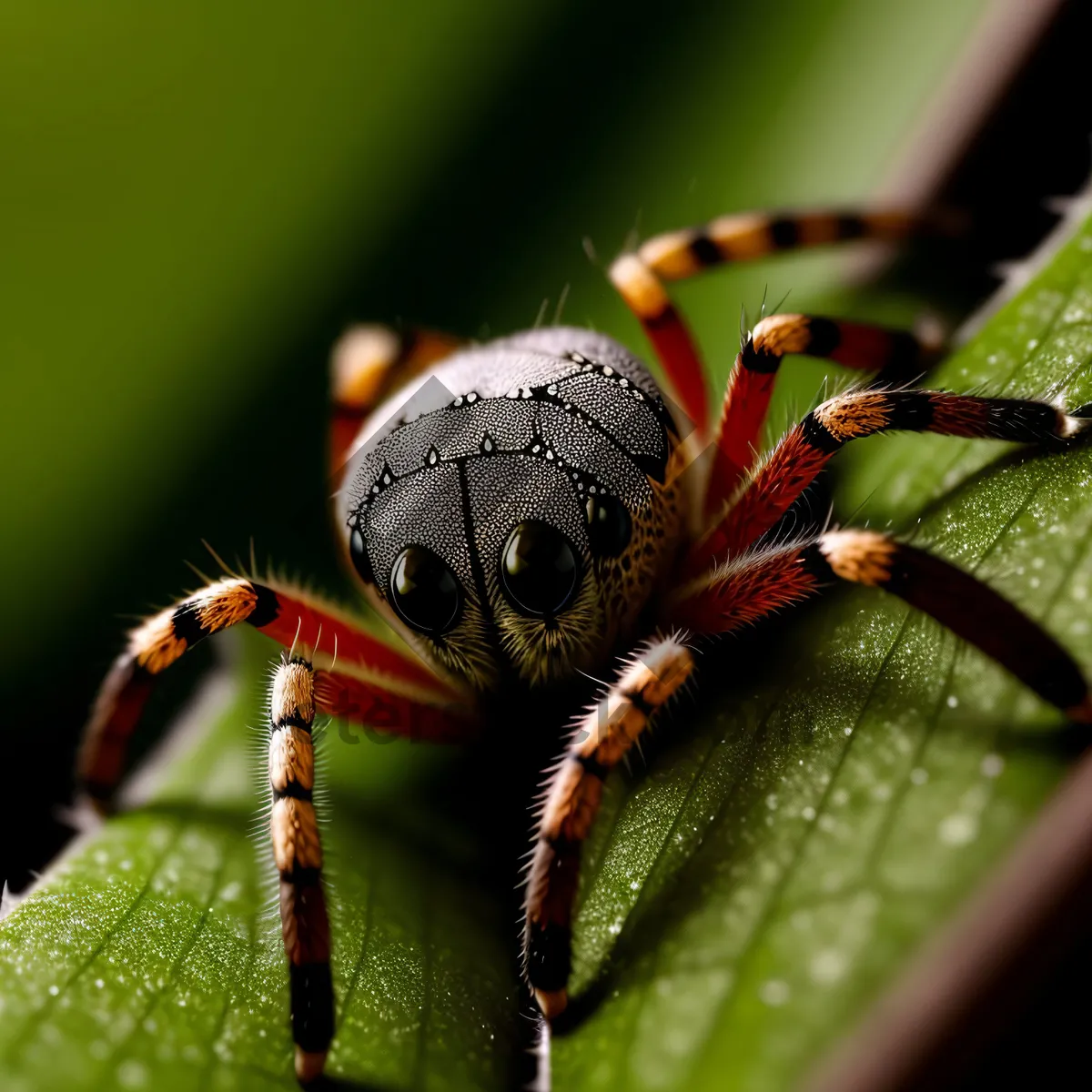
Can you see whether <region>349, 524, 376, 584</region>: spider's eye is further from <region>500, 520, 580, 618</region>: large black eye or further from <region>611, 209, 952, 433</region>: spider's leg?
<region>611, 209, 952, 433</region>: spider's leg

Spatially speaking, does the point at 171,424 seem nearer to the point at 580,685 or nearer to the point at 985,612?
the point at 580,685

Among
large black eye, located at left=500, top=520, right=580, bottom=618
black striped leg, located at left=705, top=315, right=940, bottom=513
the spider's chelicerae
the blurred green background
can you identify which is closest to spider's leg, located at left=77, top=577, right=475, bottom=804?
the spider's chelicerae

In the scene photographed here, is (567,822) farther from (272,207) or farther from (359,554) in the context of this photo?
(272,207)

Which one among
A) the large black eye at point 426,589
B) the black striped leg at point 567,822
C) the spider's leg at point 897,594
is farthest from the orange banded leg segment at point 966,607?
the large black eye at point 426,589

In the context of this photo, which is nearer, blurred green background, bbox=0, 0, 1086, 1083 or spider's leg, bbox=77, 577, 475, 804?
spider's leg, bbox=77, 577, 475, 804

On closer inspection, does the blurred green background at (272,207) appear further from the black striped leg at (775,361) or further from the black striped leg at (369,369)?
the black striped leg at (775,361)

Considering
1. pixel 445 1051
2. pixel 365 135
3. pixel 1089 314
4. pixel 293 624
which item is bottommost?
pixel 445 1051

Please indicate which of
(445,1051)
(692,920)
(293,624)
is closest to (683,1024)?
(692,920)
